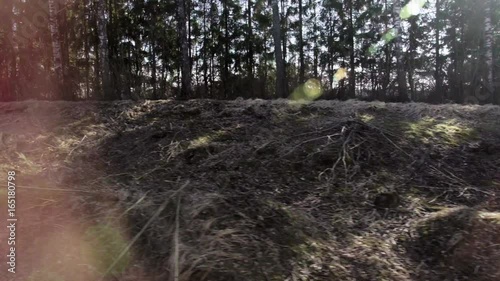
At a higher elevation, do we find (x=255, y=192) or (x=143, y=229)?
(x=255, y=192)

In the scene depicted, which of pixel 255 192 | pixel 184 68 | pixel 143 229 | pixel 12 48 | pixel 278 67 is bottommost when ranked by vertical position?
pixel 143 229

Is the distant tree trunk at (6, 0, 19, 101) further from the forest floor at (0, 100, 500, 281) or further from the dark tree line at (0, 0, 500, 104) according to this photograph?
the forest floor at (0, 100, 500, 281)

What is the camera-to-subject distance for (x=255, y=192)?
14.6 ft

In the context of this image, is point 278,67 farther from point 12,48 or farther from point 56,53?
point 12,48

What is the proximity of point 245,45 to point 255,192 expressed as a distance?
2417 centimetres

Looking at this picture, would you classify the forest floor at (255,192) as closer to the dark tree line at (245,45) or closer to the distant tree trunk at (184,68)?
the distant tree trunk at (184,68)

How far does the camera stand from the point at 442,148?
563cm

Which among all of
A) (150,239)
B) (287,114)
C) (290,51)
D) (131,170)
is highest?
(290,51)

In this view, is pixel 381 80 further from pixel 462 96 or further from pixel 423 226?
pixel 423 226

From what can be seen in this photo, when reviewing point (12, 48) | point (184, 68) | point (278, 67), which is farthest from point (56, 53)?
point (12, 48)

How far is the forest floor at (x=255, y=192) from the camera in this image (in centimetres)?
334

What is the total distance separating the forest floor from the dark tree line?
34.0 ft

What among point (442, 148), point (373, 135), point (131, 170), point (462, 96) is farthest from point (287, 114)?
point (462, 96)

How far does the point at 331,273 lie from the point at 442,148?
3.10 m
